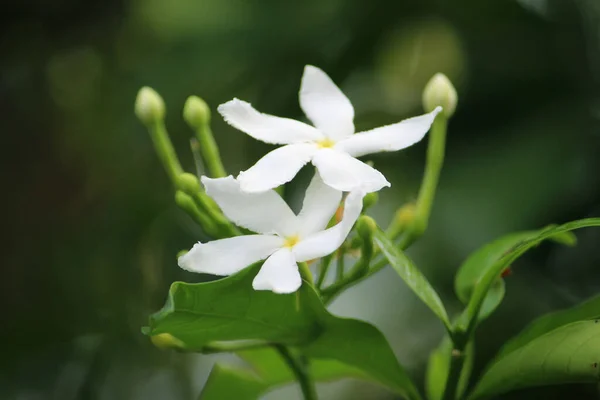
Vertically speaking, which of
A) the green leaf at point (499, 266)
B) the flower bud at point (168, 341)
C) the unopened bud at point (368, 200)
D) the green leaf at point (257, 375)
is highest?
the unopened bud at point (368, 200)

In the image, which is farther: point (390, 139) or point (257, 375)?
point (257, 375)

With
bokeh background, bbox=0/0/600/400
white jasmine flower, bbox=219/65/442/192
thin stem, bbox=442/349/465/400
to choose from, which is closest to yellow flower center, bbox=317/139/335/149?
white jasmine flower, bbox=219/65/442/192

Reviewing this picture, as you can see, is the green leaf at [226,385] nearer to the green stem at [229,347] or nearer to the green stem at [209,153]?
the green stem at [229,347]

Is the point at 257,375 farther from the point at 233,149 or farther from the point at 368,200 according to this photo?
the point at 233,149

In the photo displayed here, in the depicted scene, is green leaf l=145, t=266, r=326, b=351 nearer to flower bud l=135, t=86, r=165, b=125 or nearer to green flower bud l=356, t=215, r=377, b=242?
green flower bud l=356, t=215, r=377, b=242

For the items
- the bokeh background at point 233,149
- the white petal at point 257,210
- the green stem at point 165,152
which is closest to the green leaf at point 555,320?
the white petal at point 257,210

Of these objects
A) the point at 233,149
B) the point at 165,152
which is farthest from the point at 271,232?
the point at 233,149
